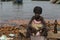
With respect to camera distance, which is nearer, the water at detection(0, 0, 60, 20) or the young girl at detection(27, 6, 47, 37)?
the young girl at detection(27, 6, 47, 37)

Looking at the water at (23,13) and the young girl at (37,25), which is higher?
the young girl at (37,25)

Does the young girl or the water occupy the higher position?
the young girl

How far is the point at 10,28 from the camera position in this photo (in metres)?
10.1

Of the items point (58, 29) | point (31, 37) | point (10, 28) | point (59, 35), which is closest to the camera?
point (31, 37)

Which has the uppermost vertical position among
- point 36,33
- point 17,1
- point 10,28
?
point 36,33

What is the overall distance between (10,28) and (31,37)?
3076 millimetres

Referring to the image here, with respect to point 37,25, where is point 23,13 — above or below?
below

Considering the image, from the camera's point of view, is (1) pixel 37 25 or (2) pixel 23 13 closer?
(1) pixel 37 25

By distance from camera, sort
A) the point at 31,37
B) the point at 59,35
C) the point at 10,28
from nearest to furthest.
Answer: the point at 31,37, the point at 59,35, the point at 10,28

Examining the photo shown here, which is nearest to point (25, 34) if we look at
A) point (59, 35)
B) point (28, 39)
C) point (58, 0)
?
point (28, 39)

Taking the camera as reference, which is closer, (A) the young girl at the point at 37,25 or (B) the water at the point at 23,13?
(A) the young girl at the point at 37,25

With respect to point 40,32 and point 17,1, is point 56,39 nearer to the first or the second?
point 40,32

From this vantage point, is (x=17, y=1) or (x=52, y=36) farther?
(x=17, y=1)

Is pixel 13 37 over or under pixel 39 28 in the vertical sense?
under
